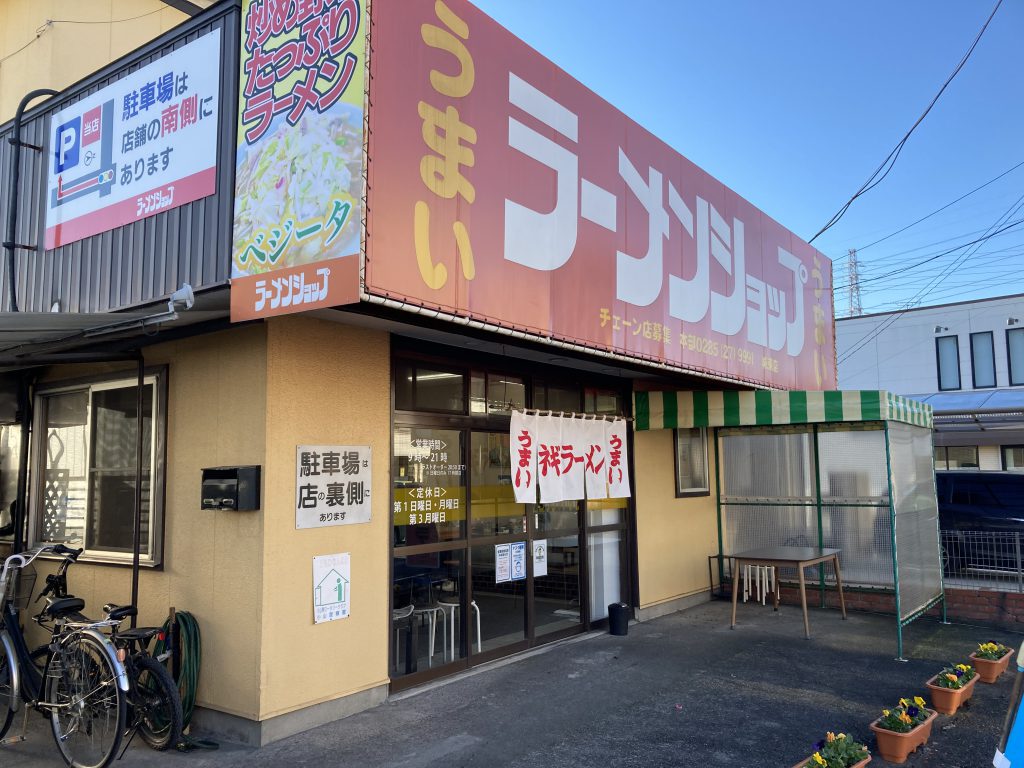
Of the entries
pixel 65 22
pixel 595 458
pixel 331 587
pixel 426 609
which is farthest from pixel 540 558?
pixel 65 22

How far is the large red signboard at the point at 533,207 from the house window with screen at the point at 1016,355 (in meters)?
20.9

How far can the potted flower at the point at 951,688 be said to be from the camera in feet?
19.3

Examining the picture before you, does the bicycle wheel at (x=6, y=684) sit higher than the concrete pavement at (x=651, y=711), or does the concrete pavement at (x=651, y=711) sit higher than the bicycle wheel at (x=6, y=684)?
the bicycle wheel at (x=6, y=684)

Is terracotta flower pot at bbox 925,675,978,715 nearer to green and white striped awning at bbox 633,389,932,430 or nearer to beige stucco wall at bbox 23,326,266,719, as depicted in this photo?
green and white striped awning at bbox 633,389,932,430

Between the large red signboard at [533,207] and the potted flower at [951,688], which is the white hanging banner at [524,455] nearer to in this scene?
the large red signboard at [533,207]

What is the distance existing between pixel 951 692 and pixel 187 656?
6.00 m

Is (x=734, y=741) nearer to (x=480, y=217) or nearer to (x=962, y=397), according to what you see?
(x=480, y=217)

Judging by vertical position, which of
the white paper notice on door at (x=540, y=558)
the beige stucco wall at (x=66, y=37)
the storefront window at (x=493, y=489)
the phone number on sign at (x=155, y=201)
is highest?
the beige stucco wall at (x=66, y=37)

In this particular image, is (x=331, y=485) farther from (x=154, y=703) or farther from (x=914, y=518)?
(x=914, y=518)

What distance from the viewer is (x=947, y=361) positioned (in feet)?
87.0

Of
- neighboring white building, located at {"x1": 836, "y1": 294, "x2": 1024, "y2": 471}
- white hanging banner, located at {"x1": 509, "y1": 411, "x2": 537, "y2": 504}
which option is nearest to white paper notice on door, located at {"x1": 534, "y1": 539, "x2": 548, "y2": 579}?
white hanging banner, located at {"x1": 509, "y1": 411, "x2": 537, "y2": 504}

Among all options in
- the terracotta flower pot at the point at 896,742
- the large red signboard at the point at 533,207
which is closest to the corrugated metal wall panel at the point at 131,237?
the large red signboard at the point at 533,207

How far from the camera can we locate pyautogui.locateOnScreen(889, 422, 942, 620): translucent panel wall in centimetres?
789

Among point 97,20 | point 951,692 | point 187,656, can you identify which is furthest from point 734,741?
point 97,20
